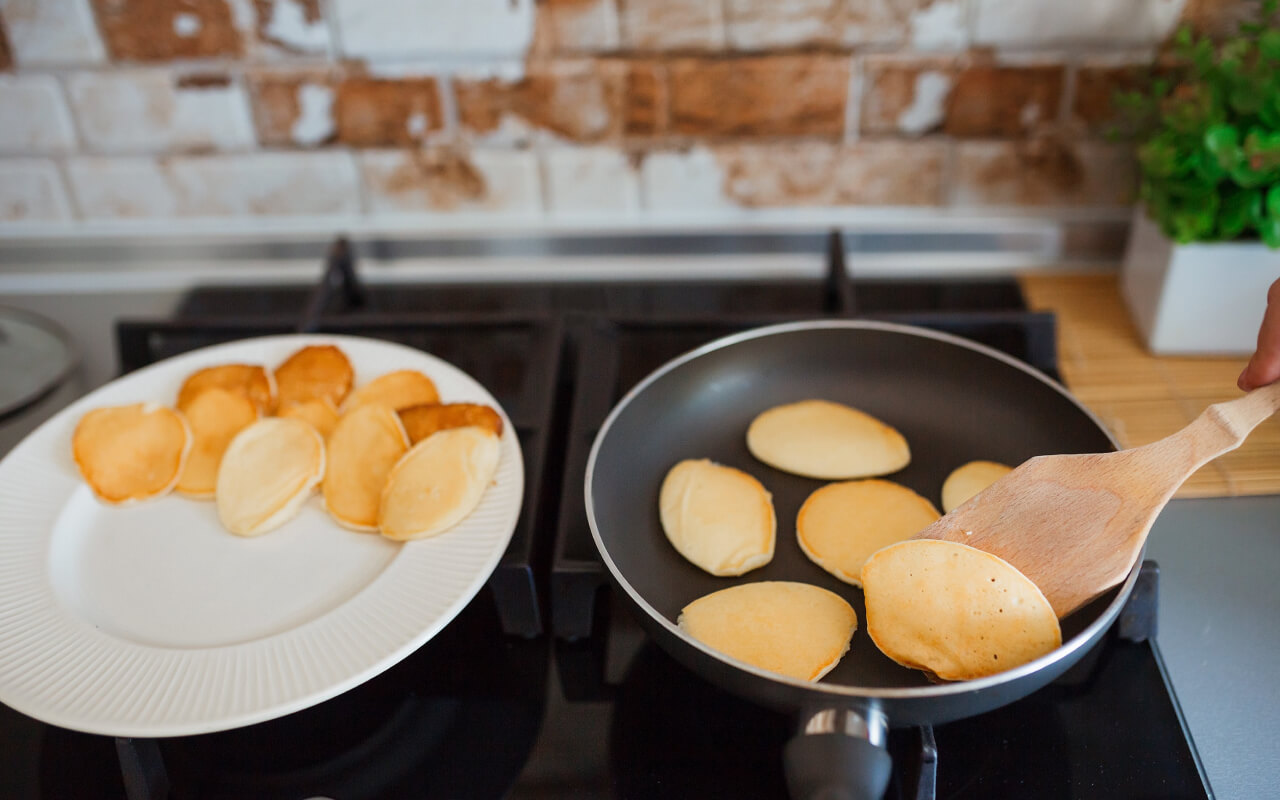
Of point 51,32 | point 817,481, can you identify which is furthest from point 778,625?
point 51,32

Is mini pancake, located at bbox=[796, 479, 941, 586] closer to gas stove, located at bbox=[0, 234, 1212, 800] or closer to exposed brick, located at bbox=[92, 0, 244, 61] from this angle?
gas stove, located at bbox=[0, 234, 1212, 800]

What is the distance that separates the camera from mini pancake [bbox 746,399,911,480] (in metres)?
0.70

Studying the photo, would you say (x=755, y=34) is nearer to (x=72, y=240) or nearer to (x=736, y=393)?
(x=736, y=393)

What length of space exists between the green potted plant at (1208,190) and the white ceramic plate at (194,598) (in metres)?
0.54

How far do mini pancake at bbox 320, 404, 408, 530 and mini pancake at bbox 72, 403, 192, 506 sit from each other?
115 mm

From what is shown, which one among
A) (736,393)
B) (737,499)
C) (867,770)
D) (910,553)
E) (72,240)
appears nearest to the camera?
(867,770)

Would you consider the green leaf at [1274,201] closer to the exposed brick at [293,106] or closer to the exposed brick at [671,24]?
the exposed brick at [671,24]

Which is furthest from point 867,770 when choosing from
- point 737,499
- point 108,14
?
point 108,14

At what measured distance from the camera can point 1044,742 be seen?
22.0 inches

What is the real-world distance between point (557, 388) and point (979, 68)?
46cm

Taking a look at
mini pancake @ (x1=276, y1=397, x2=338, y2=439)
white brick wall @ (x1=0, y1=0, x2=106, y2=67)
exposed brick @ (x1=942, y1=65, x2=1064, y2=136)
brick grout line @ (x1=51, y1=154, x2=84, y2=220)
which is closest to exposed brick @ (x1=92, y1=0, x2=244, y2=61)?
white brick wall @ (x1=0, y1=0, x2=106, y2=67)

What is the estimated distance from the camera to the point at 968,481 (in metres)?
0.67

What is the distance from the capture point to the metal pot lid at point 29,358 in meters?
0.85

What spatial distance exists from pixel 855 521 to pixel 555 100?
48cm
